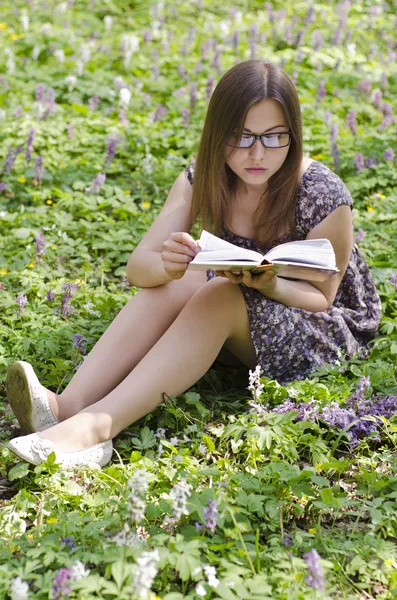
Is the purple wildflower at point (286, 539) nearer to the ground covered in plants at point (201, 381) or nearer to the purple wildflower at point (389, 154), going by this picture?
the ground covered in plants at point (201, 381)

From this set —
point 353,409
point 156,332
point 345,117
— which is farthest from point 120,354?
point 345,117

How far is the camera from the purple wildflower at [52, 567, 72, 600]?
1.87 metres

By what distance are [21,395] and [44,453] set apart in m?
0.28

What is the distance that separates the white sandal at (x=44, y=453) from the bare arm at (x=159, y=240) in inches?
27.4

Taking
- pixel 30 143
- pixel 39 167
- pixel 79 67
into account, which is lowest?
pixel 39 167

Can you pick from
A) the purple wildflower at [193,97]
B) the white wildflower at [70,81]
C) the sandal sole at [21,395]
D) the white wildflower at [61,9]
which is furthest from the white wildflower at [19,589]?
the white wildflower at [61,9]

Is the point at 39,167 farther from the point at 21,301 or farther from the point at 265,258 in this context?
the point at 265,258

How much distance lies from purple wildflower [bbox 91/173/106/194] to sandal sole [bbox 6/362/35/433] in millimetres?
2219

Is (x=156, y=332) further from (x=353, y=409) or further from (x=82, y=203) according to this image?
(x=82, y=203)

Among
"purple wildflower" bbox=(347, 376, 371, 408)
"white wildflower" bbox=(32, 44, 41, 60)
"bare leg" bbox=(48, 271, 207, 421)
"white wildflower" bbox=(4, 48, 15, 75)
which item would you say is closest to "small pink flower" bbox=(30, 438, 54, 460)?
"bare leg" bbox=(48, 271, 207, 421)

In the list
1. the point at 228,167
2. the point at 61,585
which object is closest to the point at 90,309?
the point at 228,167

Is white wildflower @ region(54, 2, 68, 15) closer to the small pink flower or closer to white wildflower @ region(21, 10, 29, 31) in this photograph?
white wildflower @ region(21, 10, 29, 31)

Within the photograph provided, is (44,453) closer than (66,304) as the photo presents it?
Yes

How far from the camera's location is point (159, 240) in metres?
3.31
